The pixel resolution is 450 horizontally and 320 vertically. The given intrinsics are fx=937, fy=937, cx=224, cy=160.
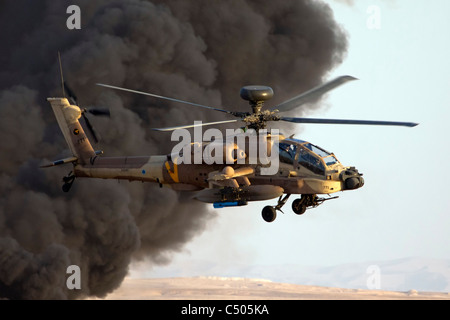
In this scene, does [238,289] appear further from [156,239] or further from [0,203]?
[0,203]

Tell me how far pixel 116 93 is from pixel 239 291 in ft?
91.9

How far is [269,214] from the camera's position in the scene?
1340 inches

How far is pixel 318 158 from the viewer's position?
3375 cm

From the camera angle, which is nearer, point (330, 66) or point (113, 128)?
point (113, 128)

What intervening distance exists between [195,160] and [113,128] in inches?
862

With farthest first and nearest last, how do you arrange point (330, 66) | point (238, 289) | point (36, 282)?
1. point (238, 289)
2. point (330, 66)
3. point (36, 282)

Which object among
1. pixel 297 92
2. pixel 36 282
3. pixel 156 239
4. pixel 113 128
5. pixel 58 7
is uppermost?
pixel 58 7

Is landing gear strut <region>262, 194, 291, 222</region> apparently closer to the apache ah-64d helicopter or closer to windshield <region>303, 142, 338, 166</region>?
the apache ah-64d helicopter

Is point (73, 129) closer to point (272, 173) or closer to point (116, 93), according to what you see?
point (272, 173)

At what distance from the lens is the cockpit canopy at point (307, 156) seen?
33.7m

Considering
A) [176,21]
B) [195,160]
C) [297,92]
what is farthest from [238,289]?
[195,160]

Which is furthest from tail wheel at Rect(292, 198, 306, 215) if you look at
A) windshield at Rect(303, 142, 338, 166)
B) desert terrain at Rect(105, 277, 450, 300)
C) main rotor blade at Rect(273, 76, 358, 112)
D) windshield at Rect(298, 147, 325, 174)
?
desert terrain at Rect(105, 277, 450, 300)

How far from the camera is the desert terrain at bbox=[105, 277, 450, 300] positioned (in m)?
74.8

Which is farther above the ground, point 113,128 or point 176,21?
point 176,21
